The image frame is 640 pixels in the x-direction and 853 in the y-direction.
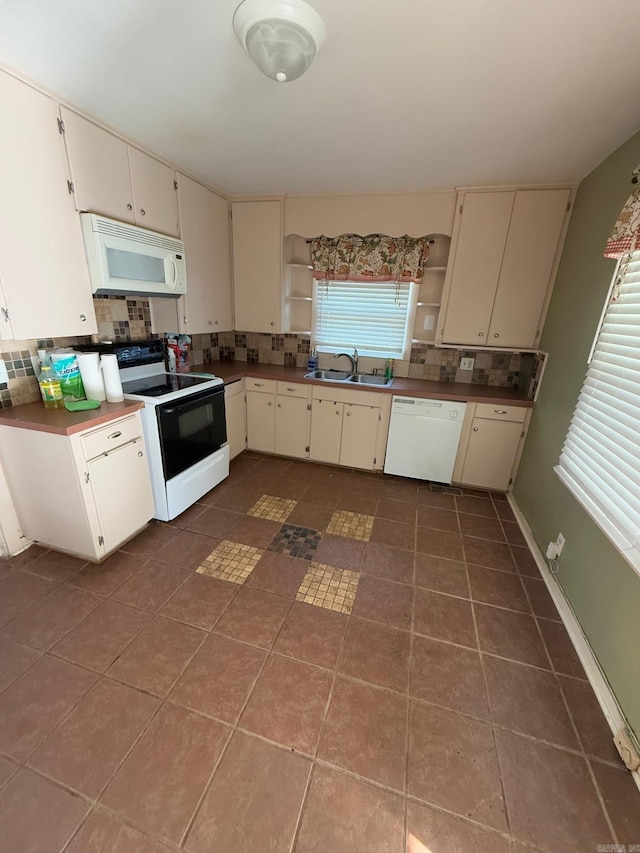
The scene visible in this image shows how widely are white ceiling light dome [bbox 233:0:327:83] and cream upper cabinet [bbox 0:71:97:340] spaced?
120 cm

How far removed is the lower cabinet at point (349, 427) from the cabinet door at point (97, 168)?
195 centimetres

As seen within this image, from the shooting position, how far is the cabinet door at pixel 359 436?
310cm

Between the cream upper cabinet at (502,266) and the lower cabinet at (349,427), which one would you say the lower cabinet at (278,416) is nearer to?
the lower cabinet at (349,427)

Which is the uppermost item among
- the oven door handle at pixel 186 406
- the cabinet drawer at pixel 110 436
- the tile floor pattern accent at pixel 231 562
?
the oven door handle at pixel 186 406

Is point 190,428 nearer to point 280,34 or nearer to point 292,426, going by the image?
point 292,426

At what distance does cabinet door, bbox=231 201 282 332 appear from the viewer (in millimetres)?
3184

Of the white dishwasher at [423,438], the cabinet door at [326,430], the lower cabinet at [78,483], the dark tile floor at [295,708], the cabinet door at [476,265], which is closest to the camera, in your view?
the dark tile floor at [295,708]

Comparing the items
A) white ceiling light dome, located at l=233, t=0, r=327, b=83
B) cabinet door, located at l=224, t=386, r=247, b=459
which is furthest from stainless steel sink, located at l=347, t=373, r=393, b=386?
white ceiling light dome, located at l=233, t=0, r=327, b=83

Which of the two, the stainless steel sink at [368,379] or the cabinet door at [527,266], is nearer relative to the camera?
the cabinet door at [527,266]

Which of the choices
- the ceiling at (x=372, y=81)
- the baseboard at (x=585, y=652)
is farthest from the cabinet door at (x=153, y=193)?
the baseboard at (x=585, y=652)

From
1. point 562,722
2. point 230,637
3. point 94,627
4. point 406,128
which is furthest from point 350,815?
point 406,128

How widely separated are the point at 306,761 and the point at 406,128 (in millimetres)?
2978

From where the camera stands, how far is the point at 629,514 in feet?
4.69

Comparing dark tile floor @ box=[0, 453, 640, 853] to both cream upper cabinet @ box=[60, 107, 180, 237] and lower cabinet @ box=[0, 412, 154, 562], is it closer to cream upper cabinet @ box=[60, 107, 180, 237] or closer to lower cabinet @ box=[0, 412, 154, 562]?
lower cabinet @ box=[0, 412, 154, 562]
